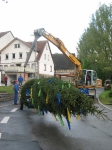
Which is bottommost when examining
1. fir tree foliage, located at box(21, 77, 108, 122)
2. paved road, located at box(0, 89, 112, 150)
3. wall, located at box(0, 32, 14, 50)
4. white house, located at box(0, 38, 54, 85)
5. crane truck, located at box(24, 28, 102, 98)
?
paved road, located at box(0, 89, 112, 150)

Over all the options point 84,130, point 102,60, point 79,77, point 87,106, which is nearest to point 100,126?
point 84,130

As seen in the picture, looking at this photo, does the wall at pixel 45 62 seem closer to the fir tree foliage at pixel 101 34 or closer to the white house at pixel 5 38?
the white house at pixel 5 38

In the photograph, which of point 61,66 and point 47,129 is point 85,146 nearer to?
point 47,129

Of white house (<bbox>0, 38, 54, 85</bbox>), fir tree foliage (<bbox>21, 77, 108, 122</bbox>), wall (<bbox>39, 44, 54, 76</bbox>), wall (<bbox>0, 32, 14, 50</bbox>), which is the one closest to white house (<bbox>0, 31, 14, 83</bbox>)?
wall (<bbox>0, 32, 14, 50</bbox>)

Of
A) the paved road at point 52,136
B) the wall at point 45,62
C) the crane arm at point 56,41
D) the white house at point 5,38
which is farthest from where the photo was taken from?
the white house at point 5,38

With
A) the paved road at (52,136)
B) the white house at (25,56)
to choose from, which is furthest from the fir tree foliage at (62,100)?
the white house at (25,56)

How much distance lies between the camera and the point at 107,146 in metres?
7.00

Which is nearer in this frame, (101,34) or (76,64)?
(76,64)

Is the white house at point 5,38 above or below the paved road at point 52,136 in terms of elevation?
above

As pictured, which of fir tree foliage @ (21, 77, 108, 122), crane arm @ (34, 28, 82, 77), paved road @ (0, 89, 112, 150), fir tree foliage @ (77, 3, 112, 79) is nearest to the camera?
paved road @ (0, 89, 112, 150)

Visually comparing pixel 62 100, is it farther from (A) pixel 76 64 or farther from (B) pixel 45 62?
(B) pixel 45 62

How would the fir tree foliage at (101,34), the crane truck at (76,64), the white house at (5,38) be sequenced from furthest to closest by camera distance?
the white house at (5,38) → the fir tree foliage at (101,34) → the crane truck at (76,64)

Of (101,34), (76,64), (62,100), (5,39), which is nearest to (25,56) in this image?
(5,39)

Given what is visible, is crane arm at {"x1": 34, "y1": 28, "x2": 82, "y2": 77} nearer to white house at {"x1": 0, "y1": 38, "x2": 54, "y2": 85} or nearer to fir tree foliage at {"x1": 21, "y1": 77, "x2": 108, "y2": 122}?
fir tree foliage at {"x1": 21, "y1": 77, "x2": 108, "y2": 122}
